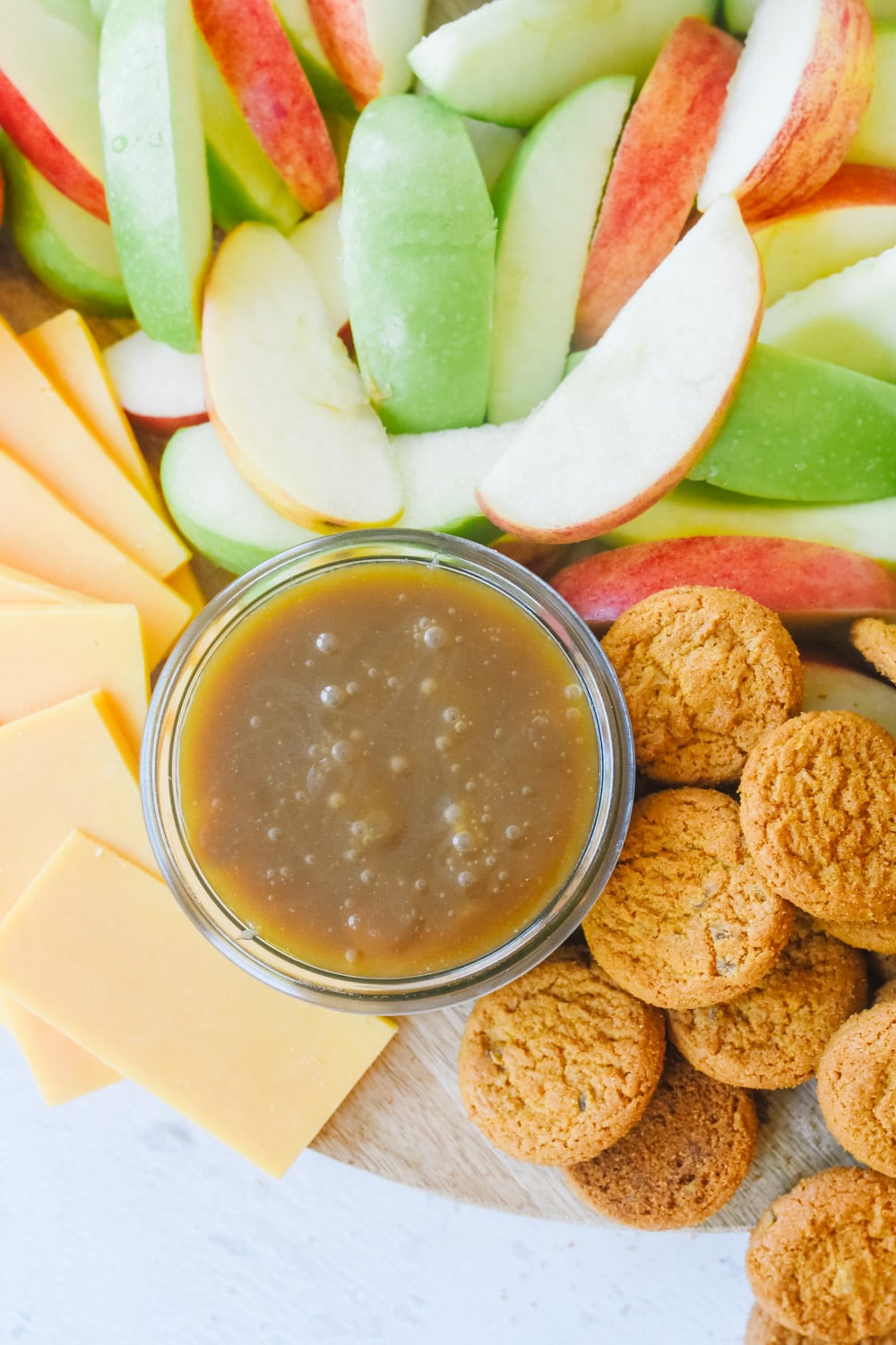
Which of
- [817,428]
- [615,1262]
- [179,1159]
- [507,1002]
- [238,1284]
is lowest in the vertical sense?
[615,1262]

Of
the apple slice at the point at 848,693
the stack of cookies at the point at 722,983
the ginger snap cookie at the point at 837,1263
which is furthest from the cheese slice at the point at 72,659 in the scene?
the ginger snap cookie at the point at 837,1263

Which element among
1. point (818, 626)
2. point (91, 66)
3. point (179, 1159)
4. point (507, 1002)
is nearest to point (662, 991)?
point (507, 1002)

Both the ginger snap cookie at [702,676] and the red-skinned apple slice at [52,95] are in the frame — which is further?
the red-skinned apple slice at [52,95]

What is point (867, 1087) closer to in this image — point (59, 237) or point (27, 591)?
point (27, 591)

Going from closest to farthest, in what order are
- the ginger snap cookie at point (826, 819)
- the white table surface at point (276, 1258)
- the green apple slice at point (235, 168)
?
the ginger snap cookie at point (826, 819) → the green apple slice at point (235, 168) → the white table surface at point (276, 1258)

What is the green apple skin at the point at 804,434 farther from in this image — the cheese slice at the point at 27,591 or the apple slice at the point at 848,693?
the cheese slice at the point at 27,591

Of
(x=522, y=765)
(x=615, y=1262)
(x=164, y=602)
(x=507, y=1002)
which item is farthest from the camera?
(x=615, y=1262)

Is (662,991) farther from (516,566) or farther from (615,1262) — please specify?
(615,1262)

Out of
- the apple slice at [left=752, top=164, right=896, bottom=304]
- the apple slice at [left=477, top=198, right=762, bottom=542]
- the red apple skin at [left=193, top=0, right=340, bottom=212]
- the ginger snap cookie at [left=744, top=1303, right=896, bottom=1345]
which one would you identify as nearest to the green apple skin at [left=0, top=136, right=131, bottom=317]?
the red apple skin at [left=193, top=0, right=340, bottom=212]
